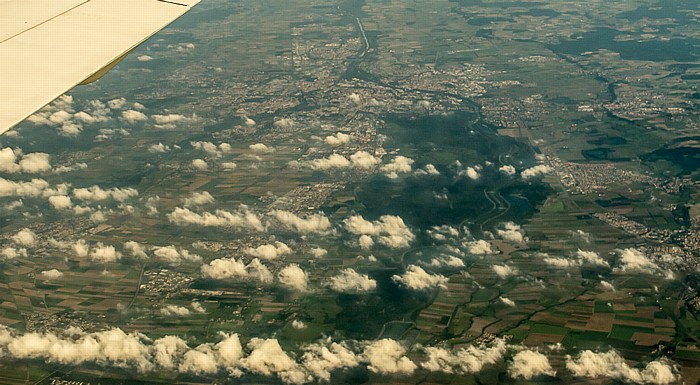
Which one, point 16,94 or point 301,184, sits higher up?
point 16,94

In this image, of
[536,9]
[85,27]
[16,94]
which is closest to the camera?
[16,94]

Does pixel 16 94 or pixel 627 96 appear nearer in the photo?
pixel 16 94

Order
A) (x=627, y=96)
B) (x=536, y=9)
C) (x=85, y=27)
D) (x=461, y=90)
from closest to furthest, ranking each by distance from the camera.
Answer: (x=85, y=27) < (x=627, y=96) < (x=461, y=90) < (x=536, y=9)

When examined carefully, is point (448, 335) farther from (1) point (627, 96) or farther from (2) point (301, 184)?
(1) point (627, 96)

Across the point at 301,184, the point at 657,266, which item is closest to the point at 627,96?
the point at 657,266

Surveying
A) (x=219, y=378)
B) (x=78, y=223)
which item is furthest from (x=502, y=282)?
(x=78, y=223)

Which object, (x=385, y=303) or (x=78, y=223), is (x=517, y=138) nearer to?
(x=385, y=303)
